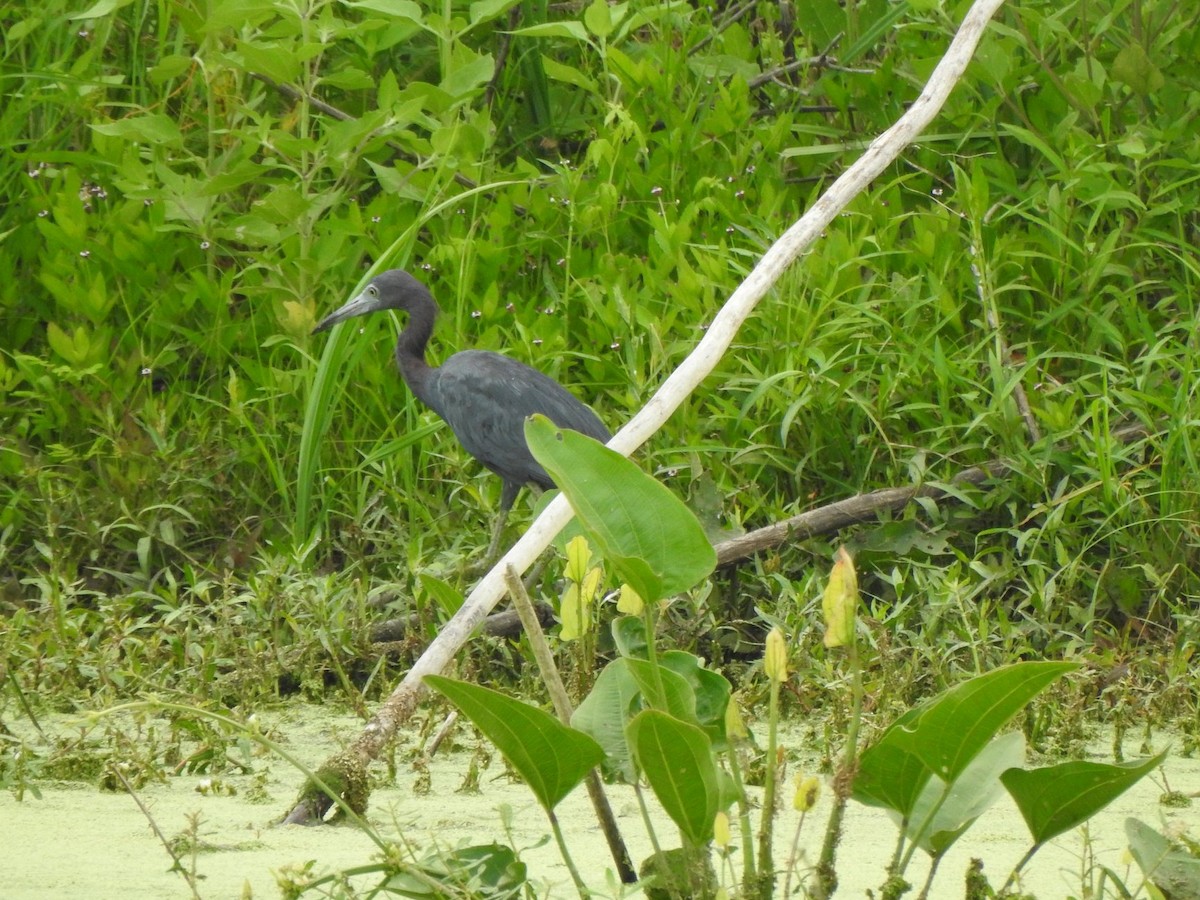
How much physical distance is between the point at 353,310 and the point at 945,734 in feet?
10.6

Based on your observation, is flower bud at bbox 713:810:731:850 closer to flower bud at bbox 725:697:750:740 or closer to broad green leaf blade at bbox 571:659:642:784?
flower bud at bbox 725:697:750:740

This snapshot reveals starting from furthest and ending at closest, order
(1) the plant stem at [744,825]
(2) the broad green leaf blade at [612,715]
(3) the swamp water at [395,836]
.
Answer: (3) the swamp water at [395,836], (2) the broad green leaf blade at [612,715], (1) the plant stem at [744,825]

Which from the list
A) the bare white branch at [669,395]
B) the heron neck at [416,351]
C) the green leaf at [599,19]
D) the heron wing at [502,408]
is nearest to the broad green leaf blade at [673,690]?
the bare white branch at [669,395]

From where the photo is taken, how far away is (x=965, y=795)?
70.7 inches

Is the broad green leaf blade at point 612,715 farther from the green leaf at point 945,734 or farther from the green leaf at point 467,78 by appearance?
the green leaf at point 467,78

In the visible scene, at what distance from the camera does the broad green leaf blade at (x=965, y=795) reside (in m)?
1.78

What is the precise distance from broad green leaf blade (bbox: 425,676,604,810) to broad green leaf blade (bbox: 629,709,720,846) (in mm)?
72

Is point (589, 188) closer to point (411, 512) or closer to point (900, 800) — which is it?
point (411, 512)

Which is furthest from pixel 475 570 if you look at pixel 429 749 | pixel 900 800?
pixel 900 800

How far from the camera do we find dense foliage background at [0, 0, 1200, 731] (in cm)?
374

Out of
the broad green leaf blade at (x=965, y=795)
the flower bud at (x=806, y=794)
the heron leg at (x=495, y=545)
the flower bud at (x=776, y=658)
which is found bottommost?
the heron leg at (x=495, y=545)

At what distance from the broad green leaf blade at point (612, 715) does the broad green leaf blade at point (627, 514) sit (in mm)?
158

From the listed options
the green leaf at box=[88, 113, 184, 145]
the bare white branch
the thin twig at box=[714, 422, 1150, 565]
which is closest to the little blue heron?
the thin twig at box=[714, 422, 1150, 565]

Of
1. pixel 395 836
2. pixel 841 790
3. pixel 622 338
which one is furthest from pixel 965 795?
pixel 622 338
